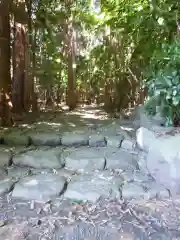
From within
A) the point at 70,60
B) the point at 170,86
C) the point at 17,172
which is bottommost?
the point at 17,172

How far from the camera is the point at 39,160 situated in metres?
2.92

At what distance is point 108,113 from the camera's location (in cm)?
589

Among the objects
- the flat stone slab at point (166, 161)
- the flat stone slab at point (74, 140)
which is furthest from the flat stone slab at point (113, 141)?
the flat stone slab at point (166, 161)

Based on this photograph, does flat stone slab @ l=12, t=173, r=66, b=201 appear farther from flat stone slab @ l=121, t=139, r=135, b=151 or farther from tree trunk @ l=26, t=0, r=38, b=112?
tree trunk @ l=26, t=0, r=38, b=112

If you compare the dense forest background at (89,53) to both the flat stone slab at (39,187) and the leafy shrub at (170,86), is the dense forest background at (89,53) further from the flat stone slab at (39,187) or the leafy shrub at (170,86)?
the flat stone slab at (39,187)

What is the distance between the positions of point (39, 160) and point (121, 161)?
0.79 meters

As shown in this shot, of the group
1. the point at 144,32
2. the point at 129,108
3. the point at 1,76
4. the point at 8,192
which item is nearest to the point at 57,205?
the point at 8,192

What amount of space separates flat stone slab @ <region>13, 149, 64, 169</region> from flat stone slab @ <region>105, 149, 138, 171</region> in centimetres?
46

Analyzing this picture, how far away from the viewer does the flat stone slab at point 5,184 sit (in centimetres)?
237

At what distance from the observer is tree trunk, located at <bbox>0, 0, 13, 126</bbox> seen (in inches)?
158

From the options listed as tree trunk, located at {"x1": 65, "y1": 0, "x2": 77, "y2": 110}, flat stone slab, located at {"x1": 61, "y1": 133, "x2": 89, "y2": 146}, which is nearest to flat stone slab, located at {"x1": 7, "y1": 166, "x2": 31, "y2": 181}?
flat stone slab, located at {"x1": 61, "y1": 133, "x2": 89, "y2": 146}

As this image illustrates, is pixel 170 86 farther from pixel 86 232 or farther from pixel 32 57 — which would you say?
pixel 32 57

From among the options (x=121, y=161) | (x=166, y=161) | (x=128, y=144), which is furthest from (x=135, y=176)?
(x=128, y=144)

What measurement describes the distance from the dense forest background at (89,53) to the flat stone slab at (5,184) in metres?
1.49
